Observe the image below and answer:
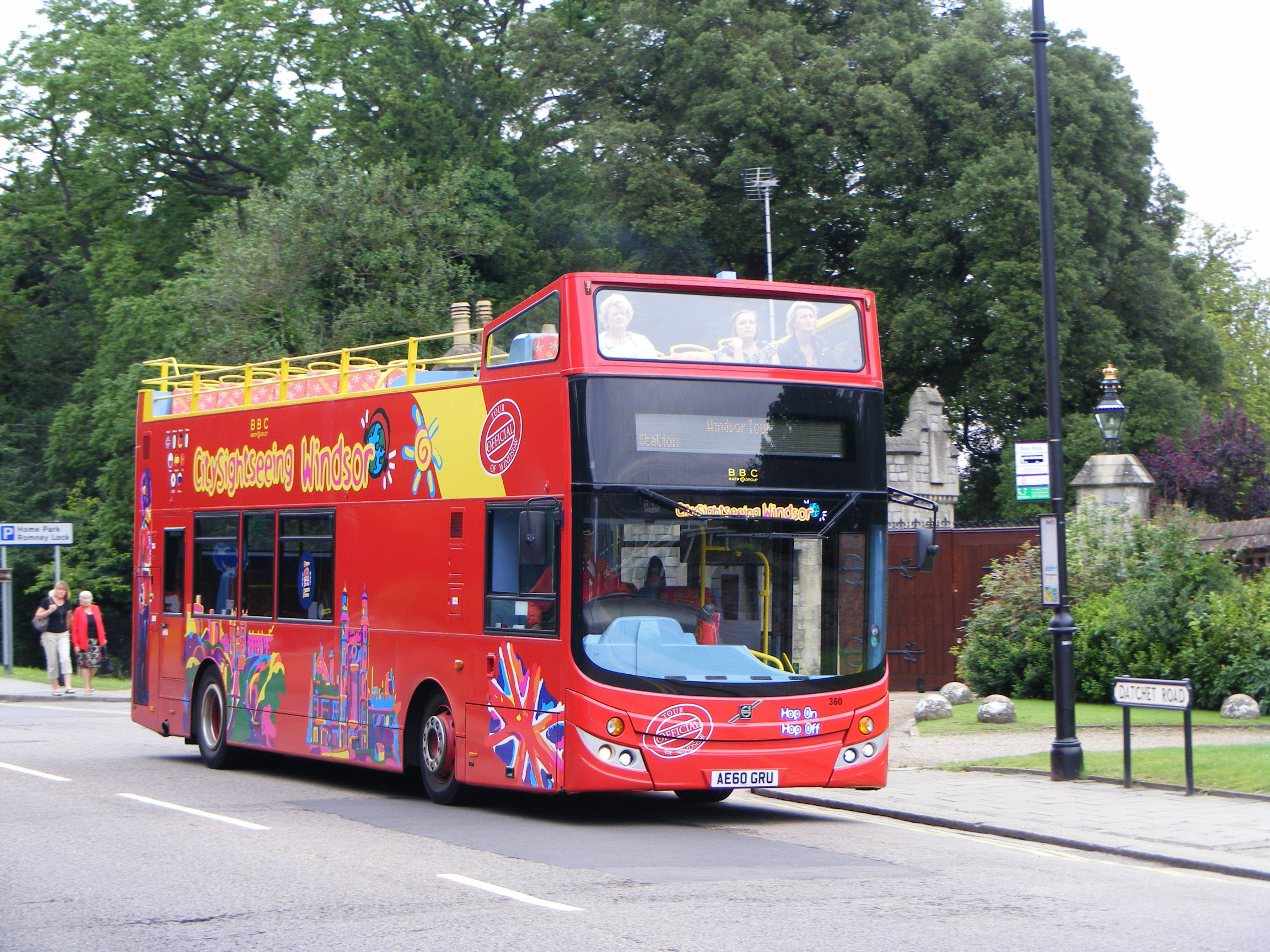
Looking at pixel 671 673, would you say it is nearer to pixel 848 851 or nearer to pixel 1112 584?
pixel 848 851

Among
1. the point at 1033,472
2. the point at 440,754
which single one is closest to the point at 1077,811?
the point at 1033,472

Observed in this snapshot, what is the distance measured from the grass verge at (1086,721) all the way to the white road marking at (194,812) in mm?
8825

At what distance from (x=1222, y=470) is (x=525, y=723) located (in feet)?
84.3

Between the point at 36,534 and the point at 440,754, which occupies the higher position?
the point at 36,534

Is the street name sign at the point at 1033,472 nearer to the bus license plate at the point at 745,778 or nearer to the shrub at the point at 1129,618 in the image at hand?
the bus license plate at the point at 745,778

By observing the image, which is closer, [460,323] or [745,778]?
[745,778]

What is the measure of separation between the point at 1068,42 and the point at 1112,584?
26.9 m

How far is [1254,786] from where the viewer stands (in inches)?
500

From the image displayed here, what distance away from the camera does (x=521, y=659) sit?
11.7 m

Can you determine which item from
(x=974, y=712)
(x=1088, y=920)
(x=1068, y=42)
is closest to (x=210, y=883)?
(x=1088, y=920)

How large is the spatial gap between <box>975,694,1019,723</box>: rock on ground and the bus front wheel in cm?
847

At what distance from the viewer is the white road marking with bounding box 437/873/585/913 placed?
8.12 m

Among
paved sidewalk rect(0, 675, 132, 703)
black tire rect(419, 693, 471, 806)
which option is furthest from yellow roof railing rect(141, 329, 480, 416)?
paved sidewalk rect(0, 675, 132, 703)

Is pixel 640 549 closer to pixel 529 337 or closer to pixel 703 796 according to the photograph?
pixel 529 337
